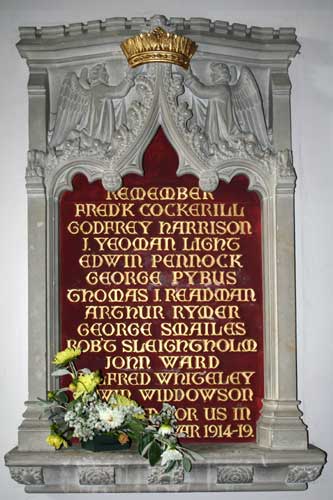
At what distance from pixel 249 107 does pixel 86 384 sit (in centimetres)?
211

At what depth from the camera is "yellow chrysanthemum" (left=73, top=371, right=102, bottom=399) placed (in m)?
4.46

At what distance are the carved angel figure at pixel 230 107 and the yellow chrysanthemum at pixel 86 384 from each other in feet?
5.57

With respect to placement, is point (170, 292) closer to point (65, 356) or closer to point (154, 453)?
point (65, 356)

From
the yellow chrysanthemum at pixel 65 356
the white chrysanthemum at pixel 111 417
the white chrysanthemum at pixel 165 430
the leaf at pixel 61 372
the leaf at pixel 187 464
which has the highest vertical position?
the yellow chrysanthemum at pixel 65 356

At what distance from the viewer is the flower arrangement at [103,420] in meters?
4.25

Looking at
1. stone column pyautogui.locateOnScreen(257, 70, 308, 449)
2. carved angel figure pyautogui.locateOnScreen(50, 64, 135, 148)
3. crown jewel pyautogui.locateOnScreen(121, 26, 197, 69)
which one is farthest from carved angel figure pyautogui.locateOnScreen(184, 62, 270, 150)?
carved angel figure pyautogui.locateOnScreen(50, 64, 135, 148)

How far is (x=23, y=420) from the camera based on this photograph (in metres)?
4.67

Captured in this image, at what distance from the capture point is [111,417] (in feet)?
14.1

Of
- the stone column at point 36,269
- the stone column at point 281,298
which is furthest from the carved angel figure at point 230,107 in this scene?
the stone column at point 36,269

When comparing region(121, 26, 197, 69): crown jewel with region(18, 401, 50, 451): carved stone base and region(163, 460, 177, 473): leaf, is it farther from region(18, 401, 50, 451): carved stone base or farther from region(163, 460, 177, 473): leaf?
region(163, 460, 177, 473): leaf

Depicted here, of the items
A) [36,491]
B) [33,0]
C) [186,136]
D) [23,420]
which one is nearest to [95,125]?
Result: [186,136]

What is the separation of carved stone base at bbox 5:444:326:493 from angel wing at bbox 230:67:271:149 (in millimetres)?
2016

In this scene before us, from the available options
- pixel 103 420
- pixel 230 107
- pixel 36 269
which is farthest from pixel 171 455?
pixel 230 107

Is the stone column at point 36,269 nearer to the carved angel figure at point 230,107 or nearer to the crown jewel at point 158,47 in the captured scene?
the crown jewel at point 158,47
